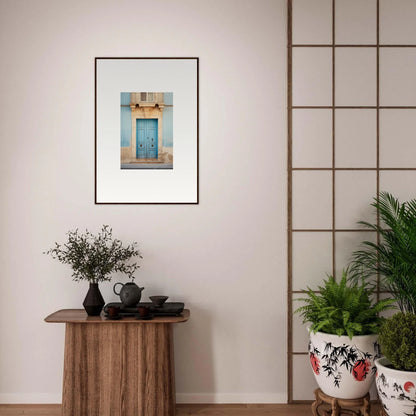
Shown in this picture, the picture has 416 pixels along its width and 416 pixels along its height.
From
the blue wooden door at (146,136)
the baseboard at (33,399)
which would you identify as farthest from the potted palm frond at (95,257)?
the baseboard at (33,399)

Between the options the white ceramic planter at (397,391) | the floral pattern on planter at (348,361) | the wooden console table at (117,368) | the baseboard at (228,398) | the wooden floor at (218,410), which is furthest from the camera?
the baseboard at (228,398)

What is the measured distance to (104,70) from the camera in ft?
9.72

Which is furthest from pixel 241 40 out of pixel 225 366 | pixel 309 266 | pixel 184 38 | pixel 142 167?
pixel 225 366

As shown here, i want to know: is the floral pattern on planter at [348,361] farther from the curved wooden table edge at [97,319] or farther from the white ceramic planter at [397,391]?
the curved wooden table edge at [97,319]

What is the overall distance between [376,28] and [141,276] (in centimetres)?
221

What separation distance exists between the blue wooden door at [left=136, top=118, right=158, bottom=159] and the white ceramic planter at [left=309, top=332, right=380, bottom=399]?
5.11ft

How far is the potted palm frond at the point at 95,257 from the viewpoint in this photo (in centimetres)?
272

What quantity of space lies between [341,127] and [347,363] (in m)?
1.45

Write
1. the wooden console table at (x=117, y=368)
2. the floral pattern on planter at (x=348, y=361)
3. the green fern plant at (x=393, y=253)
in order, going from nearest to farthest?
the floral pattern on planter at (x=348, y=361)
the green fern plant at (x=393, y=253)
the wooden console table at (x=117, y=368)

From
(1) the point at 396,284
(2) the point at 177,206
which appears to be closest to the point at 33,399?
(2) the point at 177,206

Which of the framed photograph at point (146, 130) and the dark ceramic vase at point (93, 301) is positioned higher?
the framed photograph at point (146, 130)

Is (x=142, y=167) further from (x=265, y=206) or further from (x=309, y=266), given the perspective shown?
(x=309, y=266)

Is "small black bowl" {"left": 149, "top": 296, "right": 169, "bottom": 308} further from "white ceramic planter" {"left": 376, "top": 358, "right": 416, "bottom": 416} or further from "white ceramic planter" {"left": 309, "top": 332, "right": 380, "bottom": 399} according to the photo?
"white ceramic planter" {"left": 376, "top": 358, "right": 416, "bottom": 416}

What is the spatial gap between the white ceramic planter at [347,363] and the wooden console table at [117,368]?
862 mm
